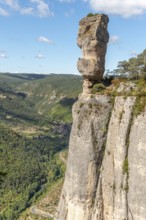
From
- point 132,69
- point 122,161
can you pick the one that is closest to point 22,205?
point 132,69

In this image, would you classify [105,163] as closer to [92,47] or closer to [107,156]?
[107,156]

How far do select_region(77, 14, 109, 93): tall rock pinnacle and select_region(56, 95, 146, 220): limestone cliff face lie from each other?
331 cm

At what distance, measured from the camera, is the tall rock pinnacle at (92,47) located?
1624 inches

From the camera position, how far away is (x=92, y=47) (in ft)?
136

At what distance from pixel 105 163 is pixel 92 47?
44.0 ft

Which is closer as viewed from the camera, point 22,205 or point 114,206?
point 114,206

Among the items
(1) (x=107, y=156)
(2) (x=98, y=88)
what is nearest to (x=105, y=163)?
(1) (x=107, y=156)

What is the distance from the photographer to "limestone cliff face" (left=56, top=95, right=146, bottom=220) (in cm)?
3309

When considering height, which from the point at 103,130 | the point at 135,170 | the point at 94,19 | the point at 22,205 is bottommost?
the point at 22,205

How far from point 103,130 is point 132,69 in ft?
59.8

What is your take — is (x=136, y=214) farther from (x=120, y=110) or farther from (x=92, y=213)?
(x=120, y=110)

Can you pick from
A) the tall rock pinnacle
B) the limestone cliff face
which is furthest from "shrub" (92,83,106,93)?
the limestone cliff face

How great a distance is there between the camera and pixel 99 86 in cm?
4119

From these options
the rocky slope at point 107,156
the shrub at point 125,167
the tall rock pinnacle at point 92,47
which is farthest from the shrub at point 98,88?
the shrub at point 125,167
